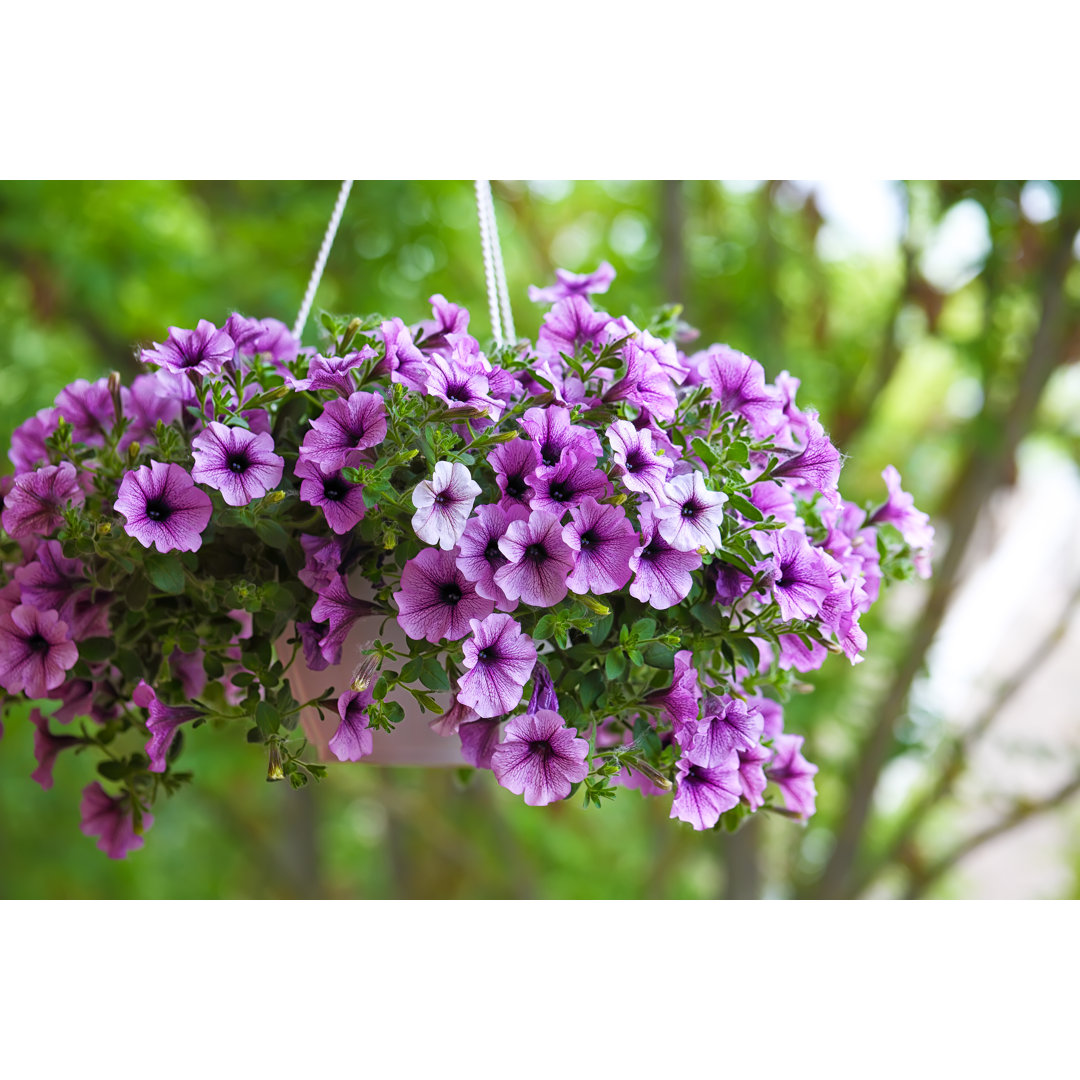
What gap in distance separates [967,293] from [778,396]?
8.00 ft

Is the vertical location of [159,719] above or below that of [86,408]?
below

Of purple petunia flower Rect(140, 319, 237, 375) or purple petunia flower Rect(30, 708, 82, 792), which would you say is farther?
purple petunia flower Rect(30, 708, 82, 792)

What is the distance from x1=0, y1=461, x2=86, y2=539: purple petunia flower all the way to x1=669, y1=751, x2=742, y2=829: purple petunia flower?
418 mm

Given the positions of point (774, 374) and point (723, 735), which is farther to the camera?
point (774, 374)

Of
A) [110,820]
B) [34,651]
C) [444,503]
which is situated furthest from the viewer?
[110,820]

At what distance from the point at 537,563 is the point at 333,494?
133mm

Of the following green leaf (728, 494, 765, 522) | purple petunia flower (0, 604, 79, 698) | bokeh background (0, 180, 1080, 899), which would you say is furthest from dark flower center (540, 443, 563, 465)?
bokeh background (0, 180, 1080, 899)

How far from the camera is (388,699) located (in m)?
0.77

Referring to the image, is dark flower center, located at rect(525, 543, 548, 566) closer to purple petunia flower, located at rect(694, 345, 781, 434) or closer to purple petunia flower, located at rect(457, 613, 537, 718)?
purple petunia flower, located at rect(457, 613, 537, 718)

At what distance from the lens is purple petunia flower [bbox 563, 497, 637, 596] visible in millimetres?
626

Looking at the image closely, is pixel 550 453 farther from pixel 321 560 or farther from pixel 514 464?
pixel 321 560

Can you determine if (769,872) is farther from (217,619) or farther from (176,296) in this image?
(217,619)

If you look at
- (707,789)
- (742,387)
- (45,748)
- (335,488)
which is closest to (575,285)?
(742,387)
